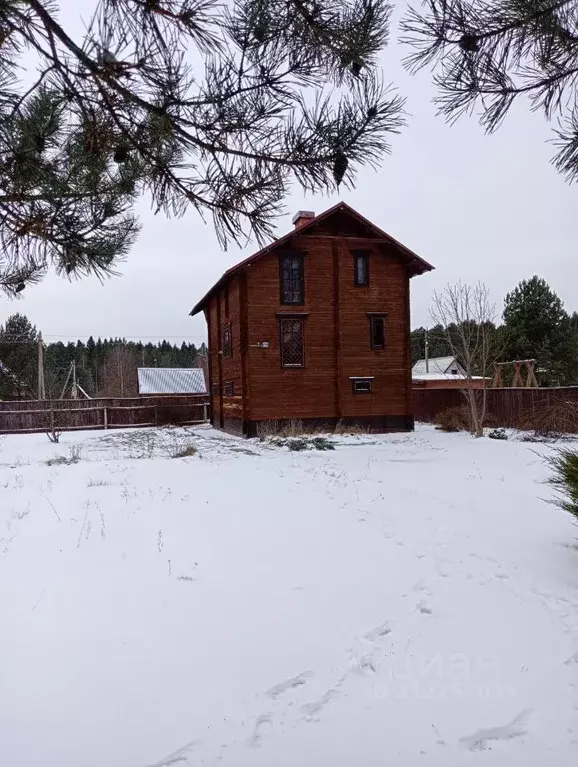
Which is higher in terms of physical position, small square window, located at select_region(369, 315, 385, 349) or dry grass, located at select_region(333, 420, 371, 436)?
small square window, located at select_region(369, 315, 385, 349)

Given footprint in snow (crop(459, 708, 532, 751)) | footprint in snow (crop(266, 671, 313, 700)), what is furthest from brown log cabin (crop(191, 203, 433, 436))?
footprint in snow (crop(459, 708, 532, 751))

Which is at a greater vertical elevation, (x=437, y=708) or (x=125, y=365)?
(x=125, y=365)

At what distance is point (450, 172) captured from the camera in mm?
3588

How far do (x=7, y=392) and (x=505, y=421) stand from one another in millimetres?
29246

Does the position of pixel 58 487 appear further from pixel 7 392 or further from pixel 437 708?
pixel 7 392

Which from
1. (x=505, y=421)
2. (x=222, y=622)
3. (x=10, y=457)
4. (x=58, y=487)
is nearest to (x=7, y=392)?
(x=10, y=457)

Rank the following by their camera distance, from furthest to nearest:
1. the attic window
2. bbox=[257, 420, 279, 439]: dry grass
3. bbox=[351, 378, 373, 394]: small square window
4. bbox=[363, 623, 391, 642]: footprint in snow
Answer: bbox=[351, 378, 373, 394]: small square window < the attic window < bbox=[257, 420, 279, 439]: dry grass < bbox=[363, 623, 391, 642]: footprint in snow

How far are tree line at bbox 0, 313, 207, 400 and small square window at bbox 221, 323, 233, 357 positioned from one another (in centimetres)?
712

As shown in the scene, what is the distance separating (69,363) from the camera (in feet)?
220

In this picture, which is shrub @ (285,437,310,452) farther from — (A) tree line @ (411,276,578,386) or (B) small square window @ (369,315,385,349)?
(A) tree line @ (411,276,578,386)

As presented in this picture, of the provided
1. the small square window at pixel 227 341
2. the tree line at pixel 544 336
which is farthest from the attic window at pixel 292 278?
the tree line at pixel 544 336

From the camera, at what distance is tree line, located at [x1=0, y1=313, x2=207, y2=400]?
3111cm

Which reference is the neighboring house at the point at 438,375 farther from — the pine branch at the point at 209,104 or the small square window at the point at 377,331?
the pine branch at the point at 209,104

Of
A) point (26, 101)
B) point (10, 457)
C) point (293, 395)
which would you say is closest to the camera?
point (26, 101)
